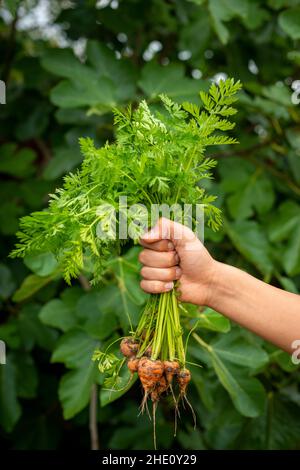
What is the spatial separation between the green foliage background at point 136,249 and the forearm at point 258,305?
7.9 inches

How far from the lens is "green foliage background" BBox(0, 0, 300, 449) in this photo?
148 centimetres

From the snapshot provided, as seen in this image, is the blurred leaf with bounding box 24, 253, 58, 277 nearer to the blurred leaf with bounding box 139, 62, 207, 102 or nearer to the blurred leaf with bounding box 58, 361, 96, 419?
the blurred leaf with bounding box 58, 361, 96, 419

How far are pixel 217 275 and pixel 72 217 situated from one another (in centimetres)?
34

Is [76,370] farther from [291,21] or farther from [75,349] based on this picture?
[291,21]

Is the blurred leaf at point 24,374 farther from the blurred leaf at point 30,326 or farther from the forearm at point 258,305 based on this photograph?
the forearm at point 258,305

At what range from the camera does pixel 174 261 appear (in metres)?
1.06

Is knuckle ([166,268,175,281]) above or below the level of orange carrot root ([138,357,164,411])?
above

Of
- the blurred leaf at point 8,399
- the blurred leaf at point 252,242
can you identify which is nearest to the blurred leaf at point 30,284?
the blurred leaf at point 8,399

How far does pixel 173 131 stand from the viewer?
1.00 meters

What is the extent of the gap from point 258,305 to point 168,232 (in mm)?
254

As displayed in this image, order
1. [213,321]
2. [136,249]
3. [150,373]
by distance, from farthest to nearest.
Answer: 1. [136,249]
2. [213,321]
3. [150,373]

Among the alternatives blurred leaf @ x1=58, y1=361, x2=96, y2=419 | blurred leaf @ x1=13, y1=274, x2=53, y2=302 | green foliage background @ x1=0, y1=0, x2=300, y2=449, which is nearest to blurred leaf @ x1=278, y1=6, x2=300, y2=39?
green foliage background @ x1=0, y1=0, x2=300, y2=449

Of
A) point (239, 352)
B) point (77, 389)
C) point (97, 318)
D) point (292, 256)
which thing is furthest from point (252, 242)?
point (77, 389)

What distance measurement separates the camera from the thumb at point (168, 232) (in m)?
0.98
